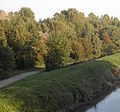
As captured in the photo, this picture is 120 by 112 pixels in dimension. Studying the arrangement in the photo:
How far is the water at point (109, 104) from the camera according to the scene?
120 feet

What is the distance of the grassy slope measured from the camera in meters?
29.0

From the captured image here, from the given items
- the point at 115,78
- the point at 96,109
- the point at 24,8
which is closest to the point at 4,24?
the point at 115,78

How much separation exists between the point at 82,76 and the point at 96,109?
803 centimetres

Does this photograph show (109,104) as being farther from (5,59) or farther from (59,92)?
(5,59)

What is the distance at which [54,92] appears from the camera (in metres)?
34.2

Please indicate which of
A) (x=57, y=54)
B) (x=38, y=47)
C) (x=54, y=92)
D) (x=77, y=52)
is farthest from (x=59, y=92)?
(x=77, y=52)

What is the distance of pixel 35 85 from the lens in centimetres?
3441

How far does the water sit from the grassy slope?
1.30m

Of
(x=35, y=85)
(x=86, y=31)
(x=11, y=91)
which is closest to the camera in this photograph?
(x=11, y=91)

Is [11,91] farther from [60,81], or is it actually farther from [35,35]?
[35,35]

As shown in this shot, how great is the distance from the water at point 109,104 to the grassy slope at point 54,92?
1.30 m

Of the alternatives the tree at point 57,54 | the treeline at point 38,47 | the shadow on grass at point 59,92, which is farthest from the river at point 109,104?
the tree at point 57,54

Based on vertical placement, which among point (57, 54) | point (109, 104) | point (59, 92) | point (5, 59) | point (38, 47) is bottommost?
point (109, 104)

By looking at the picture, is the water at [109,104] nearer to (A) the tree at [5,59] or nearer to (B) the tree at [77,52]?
(A) the tree at [5,59]
